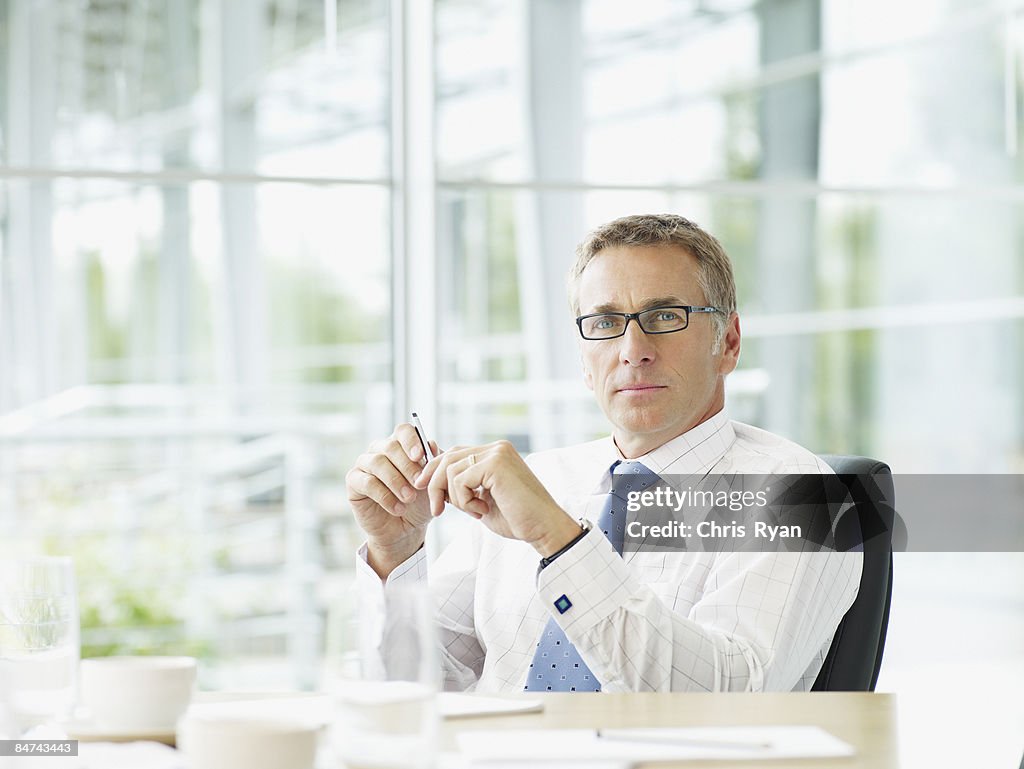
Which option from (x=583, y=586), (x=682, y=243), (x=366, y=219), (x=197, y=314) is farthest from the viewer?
(x=197, y=314)

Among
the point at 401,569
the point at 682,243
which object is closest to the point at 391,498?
the point at 401,569

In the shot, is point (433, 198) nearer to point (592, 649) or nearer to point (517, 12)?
point (517, 12)

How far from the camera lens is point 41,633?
821 mm

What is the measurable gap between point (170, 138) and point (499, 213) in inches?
38.7

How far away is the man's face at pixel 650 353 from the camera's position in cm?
162

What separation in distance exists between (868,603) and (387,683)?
90 centimetres

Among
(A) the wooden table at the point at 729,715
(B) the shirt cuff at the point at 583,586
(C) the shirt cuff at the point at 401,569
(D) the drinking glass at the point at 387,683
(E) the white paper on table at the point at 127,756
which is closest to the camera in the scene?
(D) the drinking glass at the point at 387,683

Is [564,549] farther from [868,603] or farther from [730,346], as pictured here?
[730,346]

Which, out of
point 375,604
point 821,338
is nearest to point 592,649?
point 375,604

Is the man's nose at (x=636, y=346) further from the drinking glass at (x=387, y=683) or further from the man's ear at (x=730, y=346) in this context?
the drinking glass at (x=387, y=683)

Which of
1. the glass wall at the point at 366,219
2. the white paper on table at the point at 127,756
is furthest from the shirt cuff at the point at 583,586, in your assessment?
the glass wall at the point at 366,219

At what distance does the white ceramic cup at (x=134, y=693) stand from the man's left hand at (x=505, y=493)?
46 cm

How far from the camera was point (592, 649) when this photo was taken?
127 cm

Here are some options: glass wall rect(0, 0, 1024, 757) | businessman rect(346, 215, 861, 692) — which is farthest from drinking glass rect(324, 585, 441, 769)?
glass wall rect(0, 0, 1024, 757)
